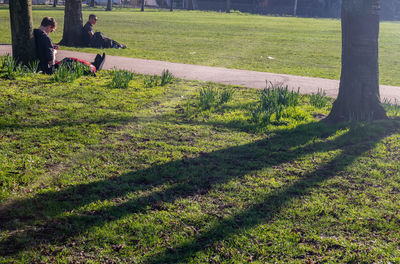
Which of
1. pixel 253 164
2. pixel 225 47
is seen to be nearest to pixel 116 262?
pixel 253 164

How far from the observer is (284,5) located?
67062 millimetres

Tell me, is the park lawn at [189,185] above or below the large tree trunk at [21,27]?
below

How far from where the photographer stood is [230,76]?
10547mm

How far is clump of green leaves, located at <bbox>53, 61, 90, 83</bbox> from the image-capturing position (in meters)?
8.42

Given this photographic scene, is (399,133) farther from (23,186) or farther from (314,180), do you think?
(23,186)

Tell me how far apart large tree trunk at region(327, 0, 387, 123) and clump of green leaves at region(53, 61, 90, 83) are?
497cm

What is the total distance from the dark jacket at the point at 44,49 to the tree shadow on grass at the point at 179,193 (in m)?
5.35

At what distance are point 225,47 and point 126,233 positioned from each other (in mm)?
15185

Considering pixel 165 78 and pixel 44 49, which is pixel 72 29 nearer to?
pixel 44 49

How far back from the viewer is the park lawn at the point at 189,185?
3316mm

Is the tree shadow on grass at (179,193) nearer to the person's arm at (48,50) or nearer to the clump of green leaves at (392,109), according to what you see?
the clump of green leaves at (392,109)

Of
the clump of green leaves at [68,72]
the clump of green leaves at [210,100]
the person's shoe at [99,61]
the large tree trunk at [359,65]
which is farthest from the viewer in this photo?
the person's shoe at [99,61]

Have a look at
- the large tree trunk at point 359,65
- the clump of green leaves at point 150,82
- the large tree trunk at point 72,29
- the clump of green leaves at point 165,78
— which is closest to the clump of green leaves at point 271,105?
the large tree trunk at point 359,65

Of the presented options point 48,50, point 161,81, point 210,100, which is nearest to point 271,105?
point 210,100
